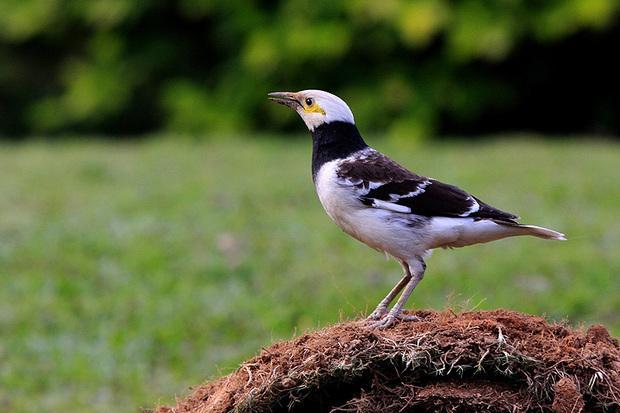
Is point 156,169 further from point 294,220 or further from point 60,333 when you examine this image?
point 60,333

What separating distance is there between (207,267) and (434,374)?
5887 mm

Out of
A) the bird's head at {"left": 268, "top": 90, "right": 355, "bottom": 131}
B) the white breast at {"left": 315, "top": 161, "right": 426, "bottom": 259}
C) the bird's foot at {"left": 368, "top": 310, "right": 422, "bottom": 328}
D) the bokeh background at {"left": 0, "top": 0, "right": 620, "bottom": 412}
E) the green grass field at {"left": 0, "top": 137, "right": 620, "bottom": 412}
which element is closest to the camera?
the bird's foot at {"left": 368, "top": 310, "right": 422, "bottom": 328}

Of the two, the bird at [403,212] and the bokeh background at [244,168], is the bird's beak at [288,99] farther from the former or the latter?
the bokeh background at [244,168]

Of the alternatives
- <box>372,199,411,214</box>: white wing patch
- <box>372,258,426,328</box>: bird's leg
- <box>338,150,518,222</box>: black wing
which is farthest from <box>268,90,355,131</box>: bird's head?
<box>372,258,426,328</box>: bird's leg

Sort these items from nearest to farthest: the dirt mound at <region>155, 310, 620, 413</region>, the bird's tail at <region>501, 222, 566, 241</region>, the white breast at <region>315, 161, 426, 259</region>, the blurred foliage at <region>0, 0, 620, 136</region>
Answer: the dirt mound at <region>155, 310, 620, 413</region>
the bird's tail at <region>501, 222, 566, 241</region>
the white breast at <region>315, 161, 426, 259</region>
the blurred foliage at <region>0, 0, 620, 136</region>

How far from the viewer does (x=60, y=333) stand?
884 centimetres

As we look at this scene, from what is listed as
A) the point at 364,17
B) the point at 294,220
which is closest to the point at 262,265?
the point at 294,220

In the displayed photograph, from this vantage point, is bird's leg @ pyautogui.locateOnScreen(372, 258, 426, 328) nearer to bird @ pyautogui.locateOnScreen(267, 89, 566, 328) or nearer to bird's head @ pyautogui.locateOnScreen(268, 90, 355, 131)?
bird @ pyautogui.locateOnScreen(267, 89, 566, 328)

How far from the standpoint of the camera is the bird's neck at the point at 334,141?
208 inches

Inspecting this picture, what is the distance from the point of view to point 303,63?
1814cm

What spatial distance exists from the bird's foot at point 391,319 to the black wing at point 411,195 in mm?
556

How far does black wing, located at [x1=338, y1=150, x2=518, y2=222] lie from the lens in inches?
201

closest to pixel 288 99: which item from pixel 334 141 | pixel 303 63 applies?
pixel 334 141

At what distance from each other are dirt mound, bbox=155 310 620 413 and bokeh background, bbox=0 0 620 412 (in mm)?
667
